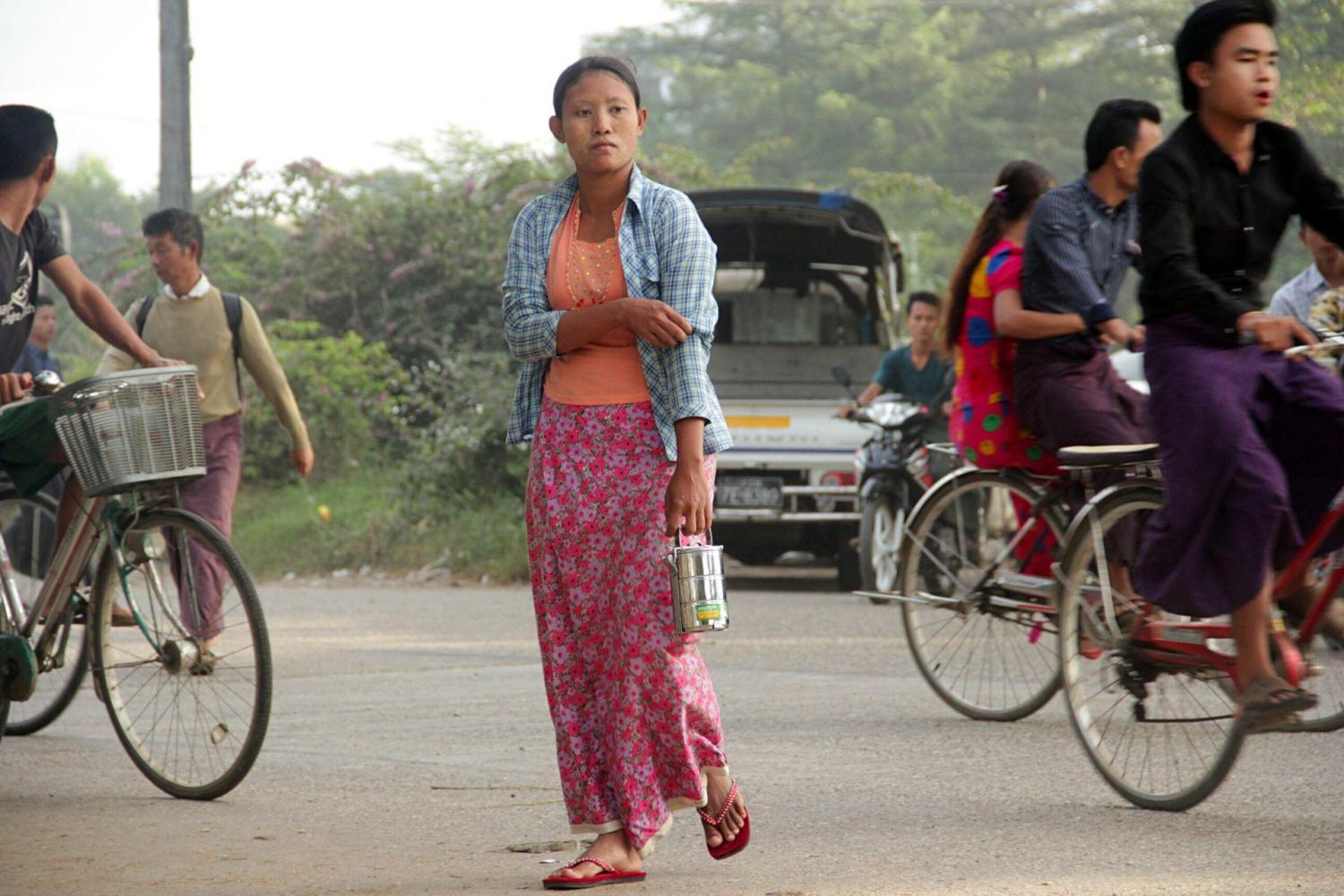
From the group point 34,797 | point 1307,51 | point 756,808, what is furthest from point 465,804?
point 1307,51

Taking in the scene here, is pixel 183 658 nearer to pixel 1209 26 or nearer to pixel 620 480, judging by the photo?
pixel 620 480

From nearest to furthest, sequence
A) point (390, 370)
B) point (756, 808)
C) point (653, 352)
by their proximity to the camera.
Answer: point (653, 352) < point (756, 808) < point (390, 370)

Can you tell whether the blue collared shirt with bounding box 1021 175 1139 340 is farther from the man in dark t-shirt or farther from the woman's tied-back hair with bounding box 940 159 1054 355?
the man in dark t-shirt

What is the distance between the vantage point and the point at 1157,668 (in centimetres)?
514

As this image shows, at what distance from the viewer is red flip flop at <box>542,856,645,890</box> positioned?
438 centimetres

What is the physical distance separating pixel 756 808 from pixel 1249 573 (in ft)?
5.07

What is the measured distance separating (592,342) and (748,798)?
5.28ft

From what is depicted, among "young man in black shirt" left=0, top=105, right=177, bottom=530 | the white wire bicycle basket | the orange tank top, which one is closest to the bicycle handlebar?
the orange tank top

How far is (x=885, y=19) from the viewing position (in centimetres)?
5066

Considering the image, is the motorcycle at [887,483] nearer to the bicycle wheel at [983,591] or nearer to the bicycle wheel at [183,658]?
the bicycle wheel at [983,591]

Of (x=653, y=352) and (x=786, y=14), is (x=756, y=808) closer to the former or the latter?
(x=653, y=352)

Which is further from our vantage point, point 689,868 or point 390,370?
point 390,370

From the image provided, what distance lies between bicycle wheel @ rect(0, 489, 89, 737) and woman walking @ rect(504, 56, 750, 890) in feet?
8.15

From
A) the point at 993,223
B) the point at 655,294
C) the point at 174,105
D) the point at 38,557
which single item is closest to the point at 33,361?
the point at 174,105
